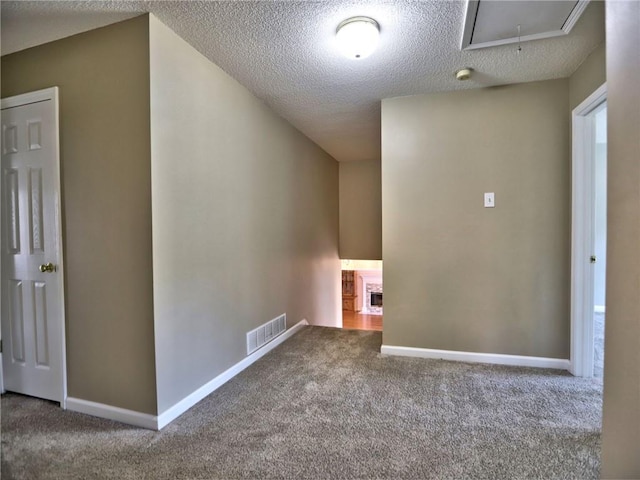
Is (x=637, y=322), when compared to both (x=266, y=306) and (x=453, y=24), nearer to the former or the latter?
(x=453, y=24)

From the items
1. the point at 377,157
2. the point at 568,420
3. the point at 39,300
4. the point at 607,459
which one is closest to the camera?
the point at 607,459

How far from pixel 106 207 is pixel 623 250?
7.66 feet

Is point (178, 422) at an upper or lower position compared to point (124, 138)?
lower

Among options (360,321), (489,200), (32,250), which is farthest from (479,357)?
(360,321)

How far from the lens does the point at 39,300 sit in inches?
81.4

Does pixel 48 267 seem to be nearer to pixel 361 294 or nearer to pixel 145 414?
pixel 145 414

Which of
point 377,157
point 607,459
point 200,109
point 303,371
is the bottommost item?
point 303,371

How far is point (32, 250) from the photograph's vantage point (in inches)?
81.2

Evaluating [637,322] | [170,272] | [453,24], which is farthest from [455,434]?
[453,24]

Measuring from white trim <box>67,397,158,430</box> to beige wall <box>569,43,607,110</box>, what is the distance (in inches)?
130

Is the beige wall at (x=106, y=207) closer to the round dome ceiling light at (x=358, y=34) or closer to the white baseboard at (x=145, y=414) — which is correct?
the white baseboard at (x=145, y=414)

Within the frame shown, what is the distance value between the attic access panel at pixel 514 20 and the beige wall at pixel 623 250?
29.1 inches

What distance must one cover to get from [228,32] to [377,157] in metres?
3.64

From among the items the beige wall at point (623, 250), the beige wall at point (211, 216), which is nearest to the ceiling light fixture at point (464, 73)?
the beige wall at point (623, 250)
